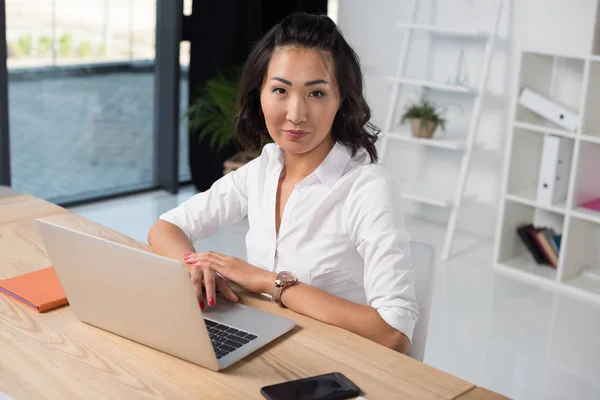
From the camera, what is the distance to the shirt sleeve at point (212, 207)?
203 cm

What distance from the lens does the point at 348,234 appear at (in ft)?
5.82

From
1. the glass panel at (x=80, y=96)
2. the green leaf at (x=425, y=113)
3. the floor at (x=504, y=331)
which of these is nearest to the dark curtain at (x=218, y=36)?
the glass panel at (x=80, y=96)

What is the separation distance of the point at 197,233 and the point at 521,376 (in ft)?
4.73

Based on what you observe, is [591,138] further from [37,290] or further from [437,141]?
[37,290]

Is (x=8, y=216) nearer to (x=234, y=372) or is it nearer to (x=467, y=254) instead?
(x=234, y=372)

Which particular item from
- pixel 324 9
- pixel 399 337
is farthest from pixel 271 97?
pixel 324 9

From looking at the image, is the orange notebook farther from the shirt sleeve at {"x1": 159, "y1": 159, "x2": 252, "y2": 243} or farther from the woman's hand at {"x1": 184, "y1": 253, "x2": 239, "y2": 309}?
the shirt sleeve at {"x1": 159, "y1": 159, "x2": 252, "y2": 243}

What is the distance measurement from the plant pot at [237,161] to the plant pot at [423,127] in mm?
924

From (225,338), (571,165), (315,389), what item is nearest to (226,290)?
(225,338)

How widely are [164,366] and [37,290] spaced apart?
0.41 metres

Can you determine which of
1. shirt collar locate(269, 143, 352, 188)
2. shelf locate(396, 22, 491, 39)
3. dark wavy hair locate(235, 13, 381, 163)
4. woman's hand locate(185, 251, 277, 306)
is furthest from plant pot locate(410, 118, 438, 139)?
woman's hand locate(185, 251, 277, 306)

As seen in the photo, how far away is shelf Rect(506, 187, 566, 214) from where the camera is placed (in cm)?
385

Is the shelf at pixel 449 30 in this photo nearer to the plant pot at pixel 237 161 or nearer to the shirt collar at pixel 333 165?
the plant pot at pixel 237 161

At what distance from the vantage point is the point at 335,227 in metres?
1.79
